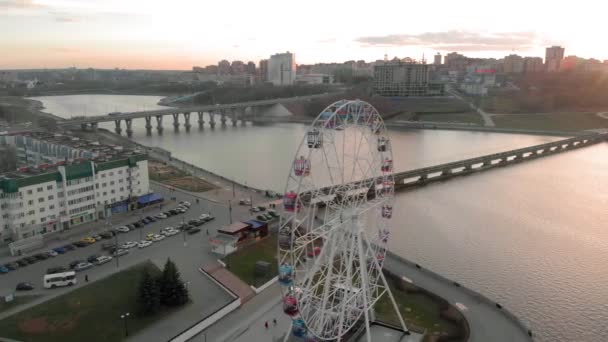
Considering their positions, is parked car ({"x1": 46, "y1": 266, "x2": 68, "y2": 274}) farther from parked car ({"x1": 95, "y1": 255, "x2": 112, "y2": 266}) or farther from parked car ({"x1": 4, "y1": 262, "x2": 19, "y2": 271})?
parked car ({"x1": 4, "y1": 262, "x2": 19, "y2": 271})

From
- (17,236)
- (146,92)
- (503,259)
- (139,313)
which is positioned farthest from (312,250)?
(146,92)

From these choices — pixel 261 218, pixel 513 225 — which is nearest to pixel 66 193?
pixel 261 218

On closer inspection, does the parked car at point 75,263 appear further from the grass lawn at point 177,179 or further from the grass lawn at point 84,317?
the grass lawn at point 177,179

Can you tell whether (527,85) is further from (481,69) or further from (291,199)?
(291,199)

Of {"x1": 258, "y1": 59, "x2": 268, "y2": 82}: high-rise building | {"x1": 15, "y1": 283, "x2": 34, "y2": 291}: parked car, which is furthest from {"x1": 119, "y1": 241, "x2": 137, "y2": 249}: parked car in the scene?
{"x1": 258, "y1": 59, "x2": 268, "y2": 82}: high-rise building

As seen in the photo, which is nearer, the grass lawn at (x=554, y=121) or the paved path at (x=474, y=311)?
the paved path at (x=474, y=311)

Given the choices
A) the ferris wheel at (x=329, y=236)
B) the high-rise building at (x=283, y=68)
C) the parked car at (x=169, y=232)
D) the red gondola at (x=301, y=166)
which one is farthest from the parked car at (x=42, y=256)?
the high-rise building at (x=283, y=68)
